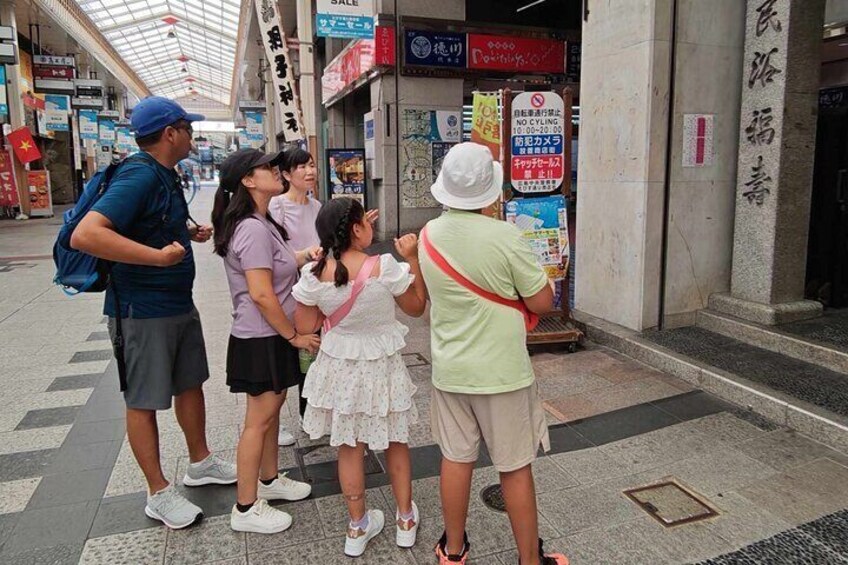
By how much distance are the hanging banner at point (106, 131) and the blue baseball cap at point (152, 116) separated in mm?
29863

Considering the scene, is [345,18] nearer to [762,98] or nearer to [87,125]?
[762,98]

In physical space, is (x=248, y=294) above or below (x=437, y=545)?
above

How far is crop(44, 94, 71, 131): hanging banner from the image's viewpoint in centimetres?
1977

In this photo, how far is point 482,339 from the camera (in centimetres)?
221

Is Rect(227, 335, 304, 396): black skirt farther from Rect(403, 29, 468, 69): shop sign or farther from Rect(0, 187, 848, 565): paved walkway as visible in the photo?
Rect(403, 29, 468, 69): shop sign

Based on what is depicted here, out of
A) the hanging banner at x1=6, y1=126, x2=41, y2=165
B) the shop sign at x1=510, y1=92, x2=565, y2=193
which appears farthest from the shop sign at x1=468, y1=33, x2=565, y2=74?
the hanging banner at x1=6, y1=126, x2=41, y2=165

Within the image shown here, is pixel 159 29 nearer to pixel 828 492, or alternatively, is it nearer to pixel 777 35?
pixel 777 35

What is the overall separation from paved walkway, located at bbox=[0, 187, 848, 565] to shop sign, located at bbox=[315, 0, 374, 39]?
7.02 m

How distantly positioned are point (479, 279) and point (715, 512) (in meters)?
1.76

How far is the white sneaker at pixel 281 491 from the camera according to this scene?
9.75ft

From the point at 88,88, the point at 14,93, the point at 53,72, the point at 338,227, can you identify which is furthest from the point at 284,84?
the point at 88,88

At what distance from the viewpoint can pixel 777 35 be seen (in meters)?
4.73

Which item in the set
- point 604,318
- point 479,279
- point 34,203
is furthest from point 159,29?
point 479,279

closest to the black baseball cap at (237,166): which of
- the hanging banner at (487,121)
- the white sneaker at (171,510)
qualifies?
the white sneaker at (171,510)
